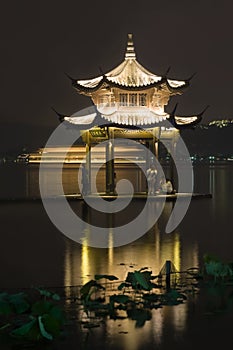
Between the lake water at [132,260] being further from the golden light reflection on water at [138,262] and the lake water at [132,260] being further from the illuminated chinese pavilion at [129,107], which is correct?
the illuminated chinese pavilion at [129,107]

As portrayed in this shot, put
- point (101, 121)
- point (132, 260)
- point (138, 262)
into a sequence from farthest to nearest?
point (101, 121), point (132, 260), point (138, 262)

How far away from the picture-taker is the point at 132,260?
11.7m

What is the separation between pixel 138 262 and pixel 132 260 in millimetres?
238

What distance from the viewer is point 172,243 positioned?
1396cm

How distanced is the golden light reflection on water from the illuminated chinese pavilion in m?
10.0

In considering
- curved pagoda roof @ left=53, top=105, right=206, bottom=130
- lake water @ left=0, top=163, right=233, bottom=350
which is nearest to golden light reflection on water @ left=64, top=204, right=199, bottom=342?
lake water @ left=0, top=163, right=233, bottom=350

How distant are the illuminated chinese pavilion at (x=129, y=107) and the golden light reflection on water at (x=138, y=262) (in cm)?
1003

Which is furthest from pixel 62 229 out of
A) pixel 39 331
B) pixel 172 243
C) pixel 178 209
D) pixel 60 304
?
pixel 39 331

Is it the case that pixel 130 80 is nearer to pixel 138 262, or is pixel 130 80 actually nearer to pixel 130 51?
pixel 130 51

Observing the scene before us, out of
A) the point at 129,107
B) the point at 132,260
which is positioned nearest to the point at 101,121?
the point at 129,107

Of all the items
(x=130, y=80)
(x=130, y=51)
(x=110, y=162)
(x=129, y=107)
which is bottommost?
(x=110, y=162)

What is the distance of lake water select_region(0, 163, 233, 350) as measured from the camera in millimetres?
7250

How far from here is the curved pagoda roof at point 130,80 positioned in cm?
2480

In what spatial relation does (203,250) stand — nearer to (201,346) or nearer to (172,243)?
(172,243)
